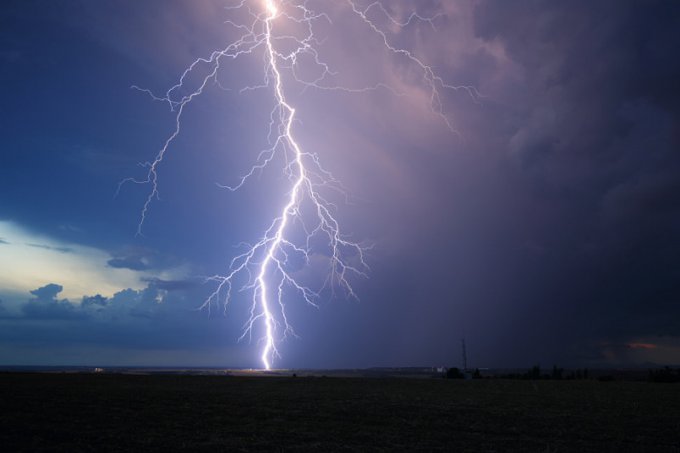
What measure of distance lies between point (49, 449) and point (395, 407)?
33.3 feet

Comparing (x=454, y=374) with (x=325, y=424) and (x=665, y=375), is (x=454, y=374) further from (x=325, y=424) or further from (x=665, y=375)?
(x=325, y=424)

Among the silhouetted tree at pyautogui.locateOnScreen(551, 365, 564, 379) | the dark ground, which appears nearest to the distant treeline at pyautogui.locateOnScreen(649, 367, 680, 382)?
the silhouetted tree at pyautogui.locateOnScreen(551, 365, 564, 379)

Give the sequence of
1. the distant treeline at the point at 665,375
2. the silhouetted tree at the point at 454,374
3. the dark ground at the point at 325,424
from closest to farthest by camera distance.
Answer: the dark ground at the point at 325,424, the distant treeline at the point at 665,375, the silhouetted tree at the point at 454,374

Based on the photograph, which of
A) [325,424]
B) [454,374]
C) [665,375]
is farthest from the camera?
[454,374]

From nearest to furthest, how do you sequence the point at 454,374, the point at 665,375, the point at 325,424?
the point at 325,424
the point at 665,375
the point at 454,374

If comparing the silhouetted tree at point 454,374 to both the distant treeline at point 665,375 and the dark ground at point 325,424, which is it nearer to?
the distant treeline at point 665,375

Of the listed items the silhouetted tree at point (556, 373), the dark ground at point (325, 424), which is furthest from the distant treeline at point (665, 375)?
the dark ground at point (325, 424)

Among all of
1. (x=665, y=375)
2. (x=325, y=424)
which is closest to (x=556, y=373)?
(x=665, y=375)

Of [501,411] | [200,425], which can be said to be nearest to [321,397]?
[501,411]

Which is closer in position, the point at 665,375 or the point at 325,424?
the point at 325,424

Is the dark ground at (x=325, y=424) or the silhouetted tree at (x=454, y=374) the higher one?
the silhouetted tree at (x=454, y=374)

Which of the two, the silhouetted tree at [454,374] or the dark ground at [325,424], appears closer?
the dark ground at [325,424]

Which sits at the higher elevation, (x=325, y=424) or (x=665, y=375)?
(x=665, y=375)

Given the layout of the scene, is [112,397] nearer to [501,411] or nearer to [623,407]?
[501,411]
